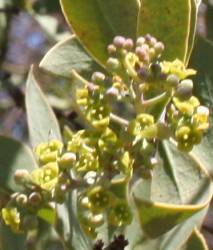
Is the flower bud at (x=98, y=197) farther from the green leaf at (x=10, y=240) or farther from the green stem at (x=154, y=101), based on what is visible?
the green leaf at (x=10, y=240)

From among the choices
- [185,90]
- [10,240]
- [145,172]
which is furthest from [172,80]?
[10,240]

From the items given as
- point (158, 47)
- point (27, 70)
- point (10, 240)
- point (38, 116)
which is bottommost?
point (27, 70)

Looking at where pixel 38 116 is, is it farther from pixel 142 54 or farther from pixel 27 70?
pixel 27 70

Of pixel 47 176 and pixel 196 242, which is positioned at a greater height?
pixel 47 176

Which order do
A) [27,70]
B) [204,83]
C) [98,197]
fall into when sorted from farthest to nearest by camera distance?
[27,70] < [204,83] < [98,197]

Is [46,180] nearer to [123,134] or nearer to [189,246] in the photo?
[123,134]

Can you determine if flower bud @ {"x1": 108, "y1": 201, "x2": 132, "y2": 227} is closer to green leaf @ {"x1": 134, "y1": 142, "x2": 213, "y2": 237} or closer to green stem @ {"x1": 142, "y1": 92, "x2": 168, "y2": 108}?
green leaf @ {"x1": 134, "y1": 142, "x2": 213, "y2": 237}

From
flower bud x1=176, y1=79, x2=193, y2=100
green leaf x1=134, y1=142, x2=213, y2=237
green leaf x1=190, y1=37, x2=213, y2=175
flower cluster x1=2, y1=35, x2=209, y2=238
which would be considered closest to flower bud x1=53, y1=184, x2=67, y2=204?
flower cluster x1=2, y1=35, x2=209, y2=238
